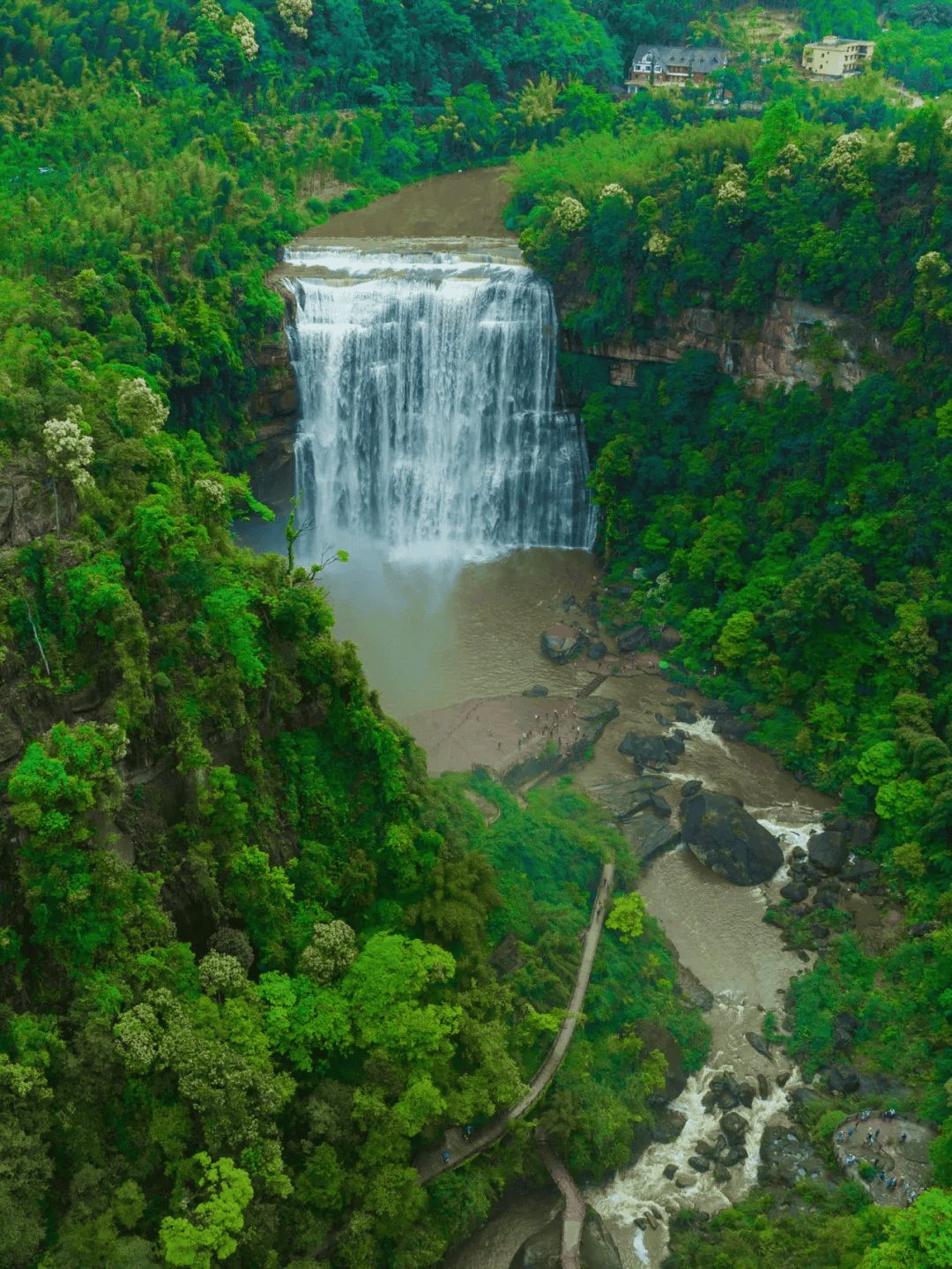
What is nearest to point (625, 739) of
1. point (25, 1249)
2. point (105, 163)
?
point (25, 1249)

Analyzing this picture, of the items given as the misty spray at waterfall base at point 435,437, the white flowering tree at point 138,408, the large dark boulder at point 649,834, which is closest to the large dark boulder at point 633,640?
the misty spray at waterfall base at point 435,437

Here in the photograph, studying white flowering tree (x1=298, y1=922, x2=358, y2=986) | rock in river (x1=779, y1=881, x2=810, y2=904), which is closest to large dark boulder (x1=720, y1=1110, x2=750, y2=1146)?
rock in river (x1=779, y1=881, x2=810, y2=904)

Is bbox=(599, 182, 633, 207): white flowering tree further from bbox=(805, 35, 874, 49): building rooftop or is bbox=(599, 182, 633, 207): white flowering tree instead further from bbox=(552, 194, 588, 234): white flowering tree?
bbox=(805, 35, 874, 49): building rooftop

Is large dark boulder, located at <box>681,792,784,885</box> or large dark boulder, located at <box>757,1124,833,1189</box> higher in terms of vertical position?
large dark boulder, located at <box>681,792,784,885</box>

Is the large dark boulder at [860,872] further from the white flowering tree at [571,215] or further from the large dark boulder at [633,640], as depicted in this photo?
the white flowering tree at [571,215]

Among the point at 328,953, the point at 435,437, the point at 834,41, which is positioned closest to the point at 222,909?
the point at 328,953

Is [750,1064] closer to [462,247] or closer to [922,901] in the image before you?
[922,901]
